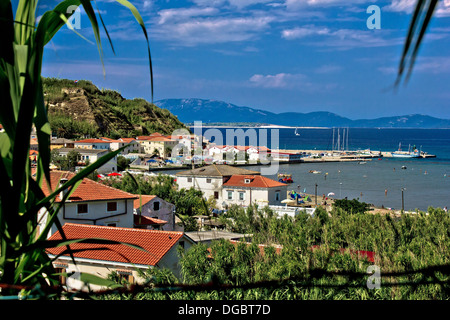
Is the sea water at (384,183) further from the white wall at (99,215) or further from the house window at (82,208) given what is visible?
the house window at (82,208)

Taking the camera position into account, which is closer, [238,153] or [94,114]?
[238,153]

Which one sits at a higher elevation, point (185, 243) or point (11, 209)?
point (11, 209)

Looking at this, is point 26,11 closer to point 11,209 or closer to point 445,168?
point 11,209

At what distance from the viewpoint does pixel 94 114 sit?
80062mm

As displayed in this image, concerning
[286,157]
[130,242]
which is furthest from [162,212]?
[286,157]

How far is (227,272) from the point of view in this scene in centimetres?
765

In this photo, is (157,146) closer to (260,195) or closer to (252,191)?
(252,191)

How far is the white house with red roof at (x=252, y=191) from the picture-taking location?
2836 centimetres

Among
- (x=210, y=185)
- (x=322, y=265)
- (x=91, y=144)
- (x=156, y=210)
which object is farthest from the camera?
(x=91, y=144)

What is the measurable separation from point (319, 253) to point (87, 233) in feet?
16.4

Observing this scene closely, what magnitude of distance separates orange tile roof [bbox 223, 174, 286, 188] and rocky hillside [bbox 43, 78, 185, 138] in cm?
4268

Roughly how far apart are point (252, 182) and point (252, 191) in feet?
2.30
